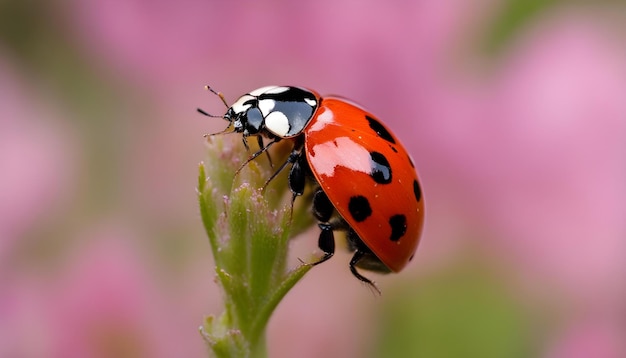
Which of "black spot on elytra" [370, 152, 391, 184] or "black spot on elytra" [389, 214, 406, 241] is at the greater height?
"black spot on elytra" [370, 152, 391, 184]

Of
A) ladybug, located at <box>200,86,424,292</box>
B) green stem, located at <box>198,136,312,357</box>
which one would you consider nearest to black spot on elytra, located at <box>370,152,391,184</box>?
ladybug, located at <box>200,86,424,292</box>

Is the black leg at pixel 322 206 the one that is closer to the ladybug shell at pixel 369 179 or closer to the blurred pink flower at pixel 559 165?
the ladybug shell at pixel 369 179

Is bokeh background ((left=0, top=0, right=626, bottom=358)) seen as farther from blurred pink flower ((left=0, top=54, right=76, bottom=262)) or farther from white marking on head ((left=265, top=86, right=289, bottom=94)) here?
white marking on head ((left=265, top=86, right=289, bottom=94))

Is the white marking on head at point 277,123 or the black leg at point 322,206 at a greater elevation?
the white marking on head at point 277,123

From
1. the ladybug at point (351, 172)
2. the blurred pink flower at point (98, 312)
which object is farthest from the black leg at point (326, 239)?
the blurred pink flower at point (98, 312)

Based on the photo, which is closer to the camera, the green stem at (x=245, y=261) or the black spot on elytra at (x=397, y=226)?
Result: the green stem at (x=245, y=261)

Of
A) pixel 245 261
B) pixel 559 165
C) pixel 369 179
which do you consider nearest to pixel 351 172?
pixel 369 179

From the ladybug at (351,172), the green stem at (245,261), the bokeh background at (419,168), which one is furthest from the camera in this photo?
the bokeh background at (419,168)

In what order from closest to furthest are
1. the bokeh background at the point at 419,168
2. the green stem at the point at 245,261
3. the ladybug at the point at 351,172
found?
Answer: the green stem at the point at 245,261, the ladybug at the point at 351,172, the bokeh background at the point at 419,168
